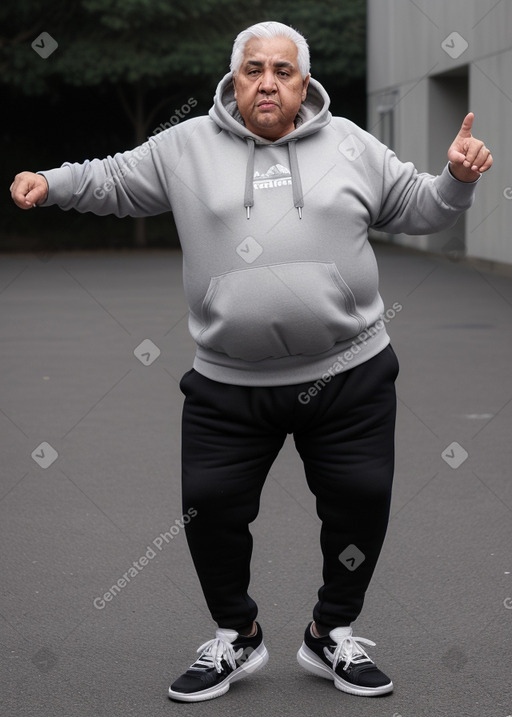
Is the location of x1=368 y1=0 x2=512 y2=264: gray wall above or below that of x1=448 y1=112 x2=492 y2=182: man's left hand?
below

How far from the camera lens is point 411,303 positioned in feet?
44.9

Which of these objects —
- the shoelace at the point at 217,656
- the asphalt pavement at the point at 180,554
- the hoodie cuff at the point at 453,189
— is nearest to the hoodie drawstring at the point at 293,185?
the hoodie cuff at the point at 453,189

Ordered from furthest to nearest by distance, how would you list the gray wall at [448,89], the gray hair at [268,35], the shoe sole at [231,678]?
the gray wall at [448,89], the shoe sole at [231,678], the gray hair at [268,35]

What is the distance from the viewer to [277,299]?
319cm

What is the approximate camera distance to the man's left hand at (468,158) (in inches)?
125

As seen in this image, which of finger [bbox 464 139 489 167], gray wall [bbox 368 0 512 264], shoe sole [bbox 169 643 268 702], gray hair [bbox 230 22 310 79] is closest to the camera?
finger [bbox 464 139 489 167]

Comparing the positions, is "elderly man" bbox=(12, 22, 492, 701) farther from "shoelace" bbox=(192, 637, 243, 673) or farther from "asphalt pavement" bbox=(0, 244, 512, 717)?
"asphalt pavement" bbox=(0, 244, 512, 717)

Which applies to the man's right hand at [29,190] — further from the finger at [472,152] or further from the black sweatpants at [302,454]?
the finger at [472,152]

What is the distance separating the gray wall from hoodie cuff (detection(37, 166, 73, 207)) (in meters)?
14.6

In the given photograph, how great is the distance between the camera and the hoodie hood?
320 centimetres

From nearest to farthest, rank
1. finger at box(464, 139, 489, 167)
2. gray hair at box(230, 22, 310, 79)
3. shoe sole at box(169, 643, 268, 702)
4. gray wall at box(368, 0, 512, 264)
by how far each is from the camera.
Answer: finger at box(464, 139, 489, 167), gray hair at box(230, 22, 310, 79), shoe sole at box(169, 643, 268, 702), gray wall at box(368, 0, 512, 264)

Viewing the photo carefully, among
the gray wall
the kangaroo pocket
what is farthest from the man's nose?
the gray wall

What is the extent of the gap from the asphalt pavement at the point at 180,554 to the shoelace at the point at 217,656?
9 cm

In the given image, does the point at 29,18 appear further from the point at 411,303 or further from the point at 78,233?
the point at 411,303
